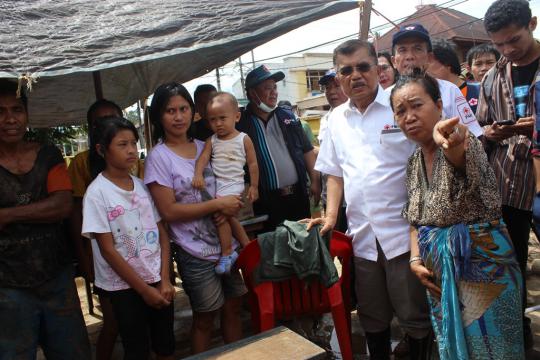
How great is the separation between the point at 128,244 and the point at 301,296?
110cm

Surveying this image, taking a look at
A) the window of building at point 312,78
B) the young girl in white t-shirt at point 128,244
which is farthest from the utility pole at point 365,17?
the window of building at point 312,78

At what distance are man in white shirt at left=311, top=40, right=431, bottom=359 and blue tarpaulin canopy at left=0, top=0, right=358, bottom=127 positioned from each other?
532mm

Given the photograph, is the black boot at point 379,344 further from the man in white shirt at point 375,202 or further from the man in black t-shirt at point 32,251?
the man in black t-shirt at point 32,251

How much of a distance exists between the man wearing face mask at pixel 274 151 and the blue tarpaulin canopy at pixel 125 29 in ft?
1.34

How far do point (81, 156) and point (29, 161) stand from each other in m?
0.85

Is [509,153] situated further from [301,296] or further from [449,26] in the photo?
[449,26]

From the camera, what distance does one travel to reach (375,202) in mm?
2430

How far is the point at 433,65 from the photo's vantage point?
3520 mm

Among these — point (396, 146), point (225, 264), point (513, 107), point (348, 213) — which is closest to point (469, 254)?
point (396, 146)

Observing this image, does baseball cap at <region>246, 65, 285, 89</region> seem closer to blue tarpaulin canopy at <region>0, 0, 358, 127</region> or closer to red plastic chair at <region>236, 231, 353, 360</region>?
blue tarpaulin canopy at <region>0, 0, 358, 127</region>

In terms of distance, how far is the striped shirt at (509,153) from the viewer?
8.28 ft

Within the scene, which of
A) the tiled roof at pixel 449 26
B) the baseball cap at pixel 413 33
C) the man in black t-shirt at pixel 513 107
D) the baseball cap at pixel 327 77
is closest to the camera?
the man in black t-shirt at pixel 513 107

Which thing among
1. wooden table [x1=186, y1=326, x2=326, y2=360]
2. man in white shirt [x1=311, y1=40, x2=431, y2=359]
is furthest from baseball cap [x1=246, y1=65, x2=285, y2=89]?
wooden table [x1=186, y1=326, x2=326, y2=360]

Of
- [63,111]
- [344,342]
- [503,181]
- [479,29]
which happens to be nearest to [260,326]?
[344,342]
